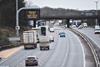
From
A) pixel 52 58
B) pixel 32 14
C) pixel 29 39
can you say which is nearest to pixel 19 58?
pixel 52 58

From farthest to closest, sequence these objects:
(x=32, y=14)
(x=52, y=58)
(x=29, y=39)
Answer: (x=32, y=14) < (x=29, y=39) < (x=52, y=58)

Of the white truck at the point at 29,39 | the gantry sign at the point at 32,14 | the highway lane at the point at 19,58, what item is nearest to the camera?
the highway lane at the point at 19,58

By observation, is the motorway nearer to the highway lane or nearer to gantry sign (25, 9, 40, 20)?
the highway lane

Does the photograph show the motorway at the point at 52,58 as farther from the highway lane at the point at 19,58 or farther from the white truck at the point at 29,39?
the white truck at the point at 29,39

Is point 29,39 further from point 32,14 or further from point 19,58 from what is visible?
point 32,14

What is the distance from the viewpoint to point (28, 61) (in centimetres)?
4953

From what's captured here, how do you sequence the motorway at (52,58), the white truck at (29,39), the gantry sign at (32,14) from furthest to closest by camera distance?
1. the gantry sign at (32,14)
2. the white truck at (29,39)
3. the motorway at (52,58)

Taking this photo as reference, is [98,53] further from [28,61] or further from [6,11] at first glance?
[6,11]

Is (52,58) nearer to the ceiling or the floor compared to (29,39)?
nearer to the floor

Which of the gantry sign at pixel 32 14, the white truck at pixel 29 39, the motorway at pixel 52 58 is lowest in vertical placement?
the motorway at pixel 52 58

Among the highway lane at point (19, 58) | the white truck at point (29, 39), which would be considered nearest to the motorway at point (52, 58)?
the highway lane at point (19, 58)

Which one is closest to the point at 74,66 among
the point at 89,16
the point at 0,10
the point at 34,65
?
the point at 34,65

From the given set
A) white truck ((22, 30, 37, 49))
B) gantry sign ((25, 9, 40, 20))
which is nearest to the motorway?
white truck ((22, 30, 37, 49))

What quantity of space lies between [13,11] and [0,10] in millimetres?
3493
